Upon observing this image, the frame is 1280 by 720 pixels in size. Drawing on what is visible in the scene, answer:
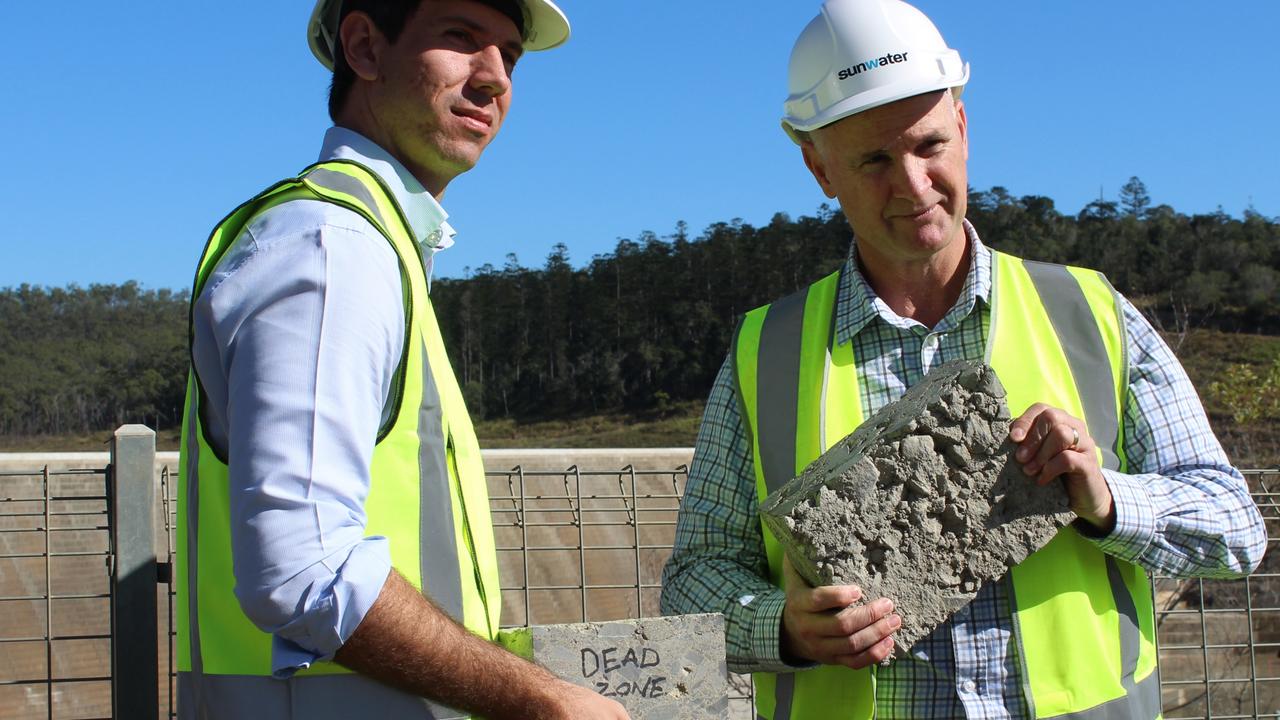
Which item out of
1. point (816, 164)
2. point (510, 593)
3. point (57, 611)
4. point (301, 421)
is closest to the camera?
point (301, 421)

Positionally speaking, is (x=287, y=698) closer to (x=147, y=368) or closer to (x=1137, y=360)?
(x=1137, y=360)

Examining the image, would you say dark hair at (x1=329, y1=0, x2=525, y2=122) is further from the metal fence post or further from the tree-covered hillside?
the tree-covered hillside

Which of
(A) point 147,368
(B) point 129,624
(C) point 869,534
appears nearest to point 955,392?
(C) point 869,534

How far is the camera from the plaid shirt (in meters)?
2.20

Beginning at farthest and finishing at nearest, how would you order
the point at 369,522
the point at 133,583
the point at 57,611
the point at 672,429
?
the point at 672,429 → the point at 57,611 → the point at 133,583 → the point at 369,522

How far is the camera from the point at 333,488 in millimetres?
1487

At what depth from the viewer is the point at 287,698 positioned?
5.23 ft

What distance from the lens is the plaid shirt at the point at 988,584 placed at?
7.20 ft

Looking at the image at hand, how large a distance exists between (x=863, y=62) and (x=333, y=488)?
4.76 ft

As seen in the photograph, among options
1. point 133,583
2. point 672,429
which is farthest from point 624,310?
point 133,583

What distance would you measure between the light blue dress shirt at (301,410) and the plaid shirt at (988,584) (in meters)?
1.04

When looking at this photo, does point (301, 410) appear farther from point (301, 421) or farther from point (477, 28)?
point (477, 28)

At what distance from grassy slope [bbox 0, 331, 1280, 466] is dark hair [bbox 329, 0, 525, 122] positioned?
27346 millimetres

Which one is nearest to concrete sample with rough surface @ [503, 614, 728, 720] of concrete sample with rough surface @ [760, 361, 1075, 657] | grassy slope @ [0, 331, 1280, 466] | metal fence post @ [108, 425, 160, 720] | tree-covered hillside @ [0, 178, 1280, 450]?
concrete sample with rough surface @ [760, 361, 1075, 657]
